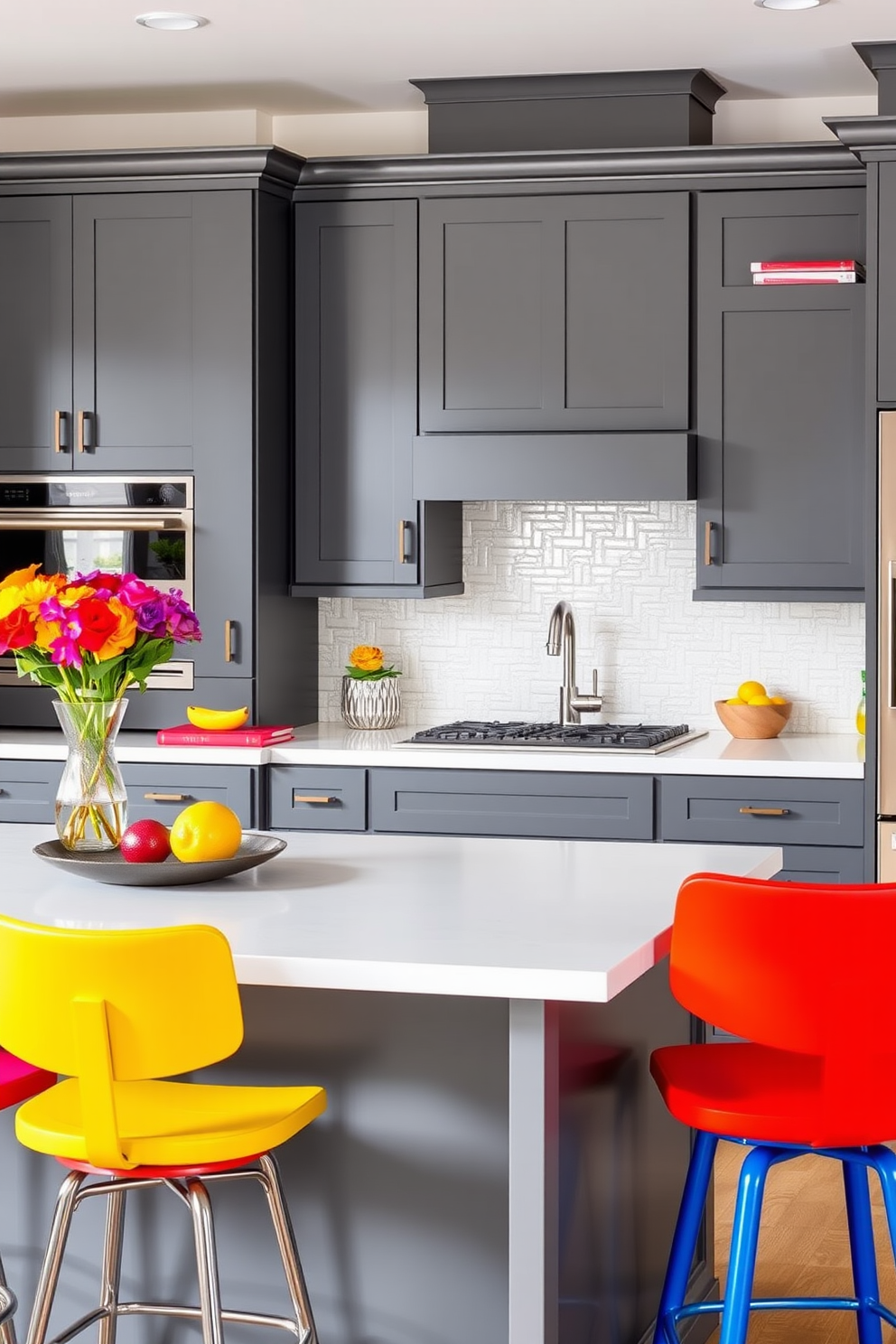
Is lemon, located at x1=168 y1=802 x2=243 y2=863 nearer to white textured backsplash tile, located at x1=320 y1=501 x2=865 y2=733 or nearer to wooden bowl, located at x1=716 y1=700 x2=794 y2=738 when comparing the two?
wooden bowl, located at x1=716 y1=700 x2=794 y2=738

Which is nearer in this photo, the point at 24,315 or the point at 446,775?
the point at 446,775

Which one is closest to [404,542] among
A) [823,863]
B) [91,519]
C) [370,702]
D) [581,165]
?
[370,702]

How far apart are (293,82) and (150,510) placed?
1.30m

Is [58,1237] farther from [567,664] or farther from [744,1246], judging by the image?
[567,664]

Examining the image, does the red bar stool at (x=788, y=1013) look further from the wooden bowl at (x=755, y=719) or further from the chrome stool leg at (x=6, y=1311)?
the wooden bowl at (x=755, y=719)

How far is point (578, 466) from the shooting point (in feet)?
16.0

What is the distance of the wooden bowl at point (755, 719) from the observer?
4.93 m

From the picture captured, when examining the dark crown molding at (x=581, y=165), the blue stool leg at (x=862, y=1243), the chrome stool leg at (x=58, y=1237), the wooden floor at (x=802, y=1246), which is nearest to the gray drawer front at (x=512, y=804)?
the wooden floor at (x=802, y=1246)

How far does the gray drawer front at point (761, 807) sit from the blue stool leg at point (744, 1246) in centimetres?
214

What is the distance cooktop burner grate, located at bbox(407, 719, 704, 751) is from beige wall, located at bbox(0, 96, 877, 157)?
1.76 m

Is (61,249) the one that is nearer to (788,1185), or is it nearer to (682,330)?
(682,330)

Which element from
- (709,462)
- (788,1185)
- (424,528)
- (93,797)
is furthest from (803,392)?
(93,797)

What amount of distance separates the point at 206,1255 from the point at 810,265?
3.31 m

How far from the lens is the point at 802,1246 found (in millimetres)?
3594
